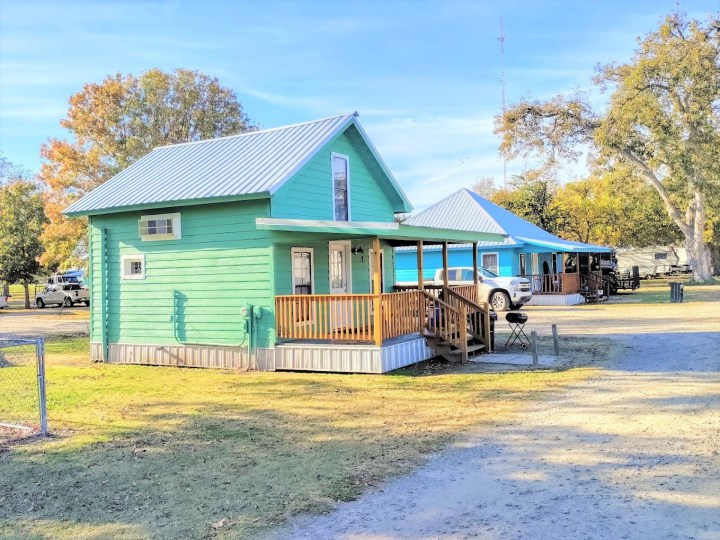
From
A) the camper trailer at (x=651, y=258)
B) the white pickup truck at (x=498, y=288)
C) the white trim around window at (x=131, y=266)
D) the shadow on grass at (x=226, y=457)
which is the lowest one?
Result: the shadow on grass at (x=226, y=457)

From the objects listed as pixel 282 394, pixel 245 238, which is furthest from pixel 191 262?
pixel 282 394

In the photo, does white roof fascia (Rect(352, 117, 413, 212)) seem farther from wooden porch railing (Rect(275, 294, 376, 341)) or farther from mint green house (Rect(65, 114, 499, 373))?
wooden porch railing (Rect(275, 294, 376, 341))

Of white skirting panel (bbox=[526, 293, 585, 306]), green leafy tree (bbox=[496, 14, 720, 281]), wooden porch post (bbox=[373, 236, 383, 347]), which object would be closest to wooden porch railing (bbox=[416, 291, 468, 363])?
wooden porch post (bbox=[373, 236, 383, 347])

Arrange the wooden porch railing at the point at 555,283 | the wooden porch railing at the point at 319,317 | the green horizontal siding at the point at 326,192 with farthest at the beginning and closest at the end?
1. the wooden porch railing at the point at 555,283
2. the green horizontal siding at the point at 326,192
3. the wooden porch railing at the point at 319,317

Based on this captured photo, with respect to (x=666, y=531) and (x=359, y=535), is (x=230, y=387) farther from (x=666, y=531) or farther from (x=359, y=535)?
(x=666, y=531)

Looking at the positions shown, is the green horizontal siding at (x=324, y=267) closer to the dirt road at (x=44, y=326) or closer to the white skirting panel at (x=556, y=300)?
the dirt road at (x=44, y=326)

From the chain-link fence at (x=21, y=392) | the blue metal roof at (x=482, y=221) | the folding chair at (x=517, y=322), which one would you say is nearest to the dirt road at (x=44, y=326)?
the chain-link fence at (x=21, y=392)

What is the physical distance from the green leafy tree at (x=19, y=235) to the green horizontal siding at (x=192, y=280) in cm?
2521

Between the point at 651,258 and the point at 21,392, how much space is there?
2309 inches

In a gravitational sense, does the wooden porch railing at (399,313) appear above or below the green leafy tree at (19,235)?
below

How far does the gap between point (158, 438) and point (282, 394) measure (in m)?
2.82

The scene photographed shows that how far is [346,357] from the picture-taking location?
11.6 meters

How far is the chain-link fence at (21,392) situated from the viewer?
7348 mm

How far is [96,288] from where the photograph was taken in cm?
1438
